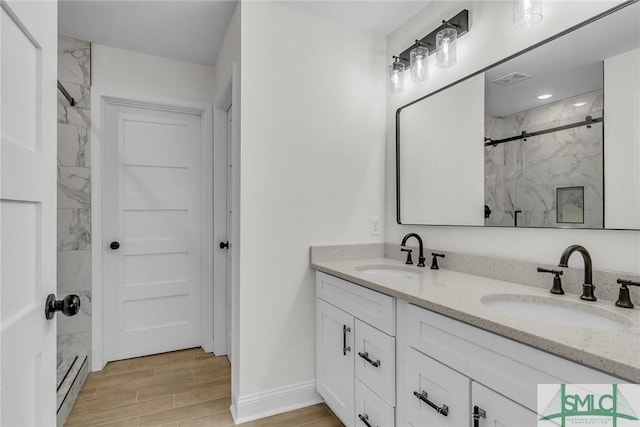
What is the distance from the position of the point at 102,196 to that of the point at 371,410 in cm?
236

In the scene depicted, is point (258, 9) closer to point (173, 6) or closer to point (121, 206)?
point (173, 6)

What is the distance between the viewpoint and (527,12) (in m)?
1.34

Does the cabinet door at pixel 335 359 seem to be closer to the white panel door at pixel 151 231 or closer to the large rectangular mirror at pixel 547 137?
the large rectangular mirror at pixel 547 137

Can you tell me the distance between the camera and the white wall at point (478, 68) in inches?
47.3

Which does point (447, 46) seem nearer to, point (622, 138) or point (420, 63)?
point (420, 63)

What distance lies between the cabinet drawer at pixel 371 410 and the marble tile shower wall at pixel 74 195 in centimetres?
206

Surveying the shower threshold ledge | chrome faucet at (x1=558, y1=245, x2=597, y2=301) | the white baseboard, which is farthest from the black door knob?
chrome faucet at (x1=558, y1=245, x2=597, y2=301)

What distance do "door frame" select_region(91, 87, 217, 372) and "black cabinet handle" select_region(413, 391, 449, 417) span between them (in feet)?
6.55

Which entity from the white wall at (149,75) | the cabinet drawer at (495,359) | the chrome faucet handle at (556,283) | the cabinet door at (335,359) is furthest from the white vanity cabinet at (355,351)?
the white wall at (149,75)

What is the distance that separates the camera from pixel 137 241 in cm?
267
